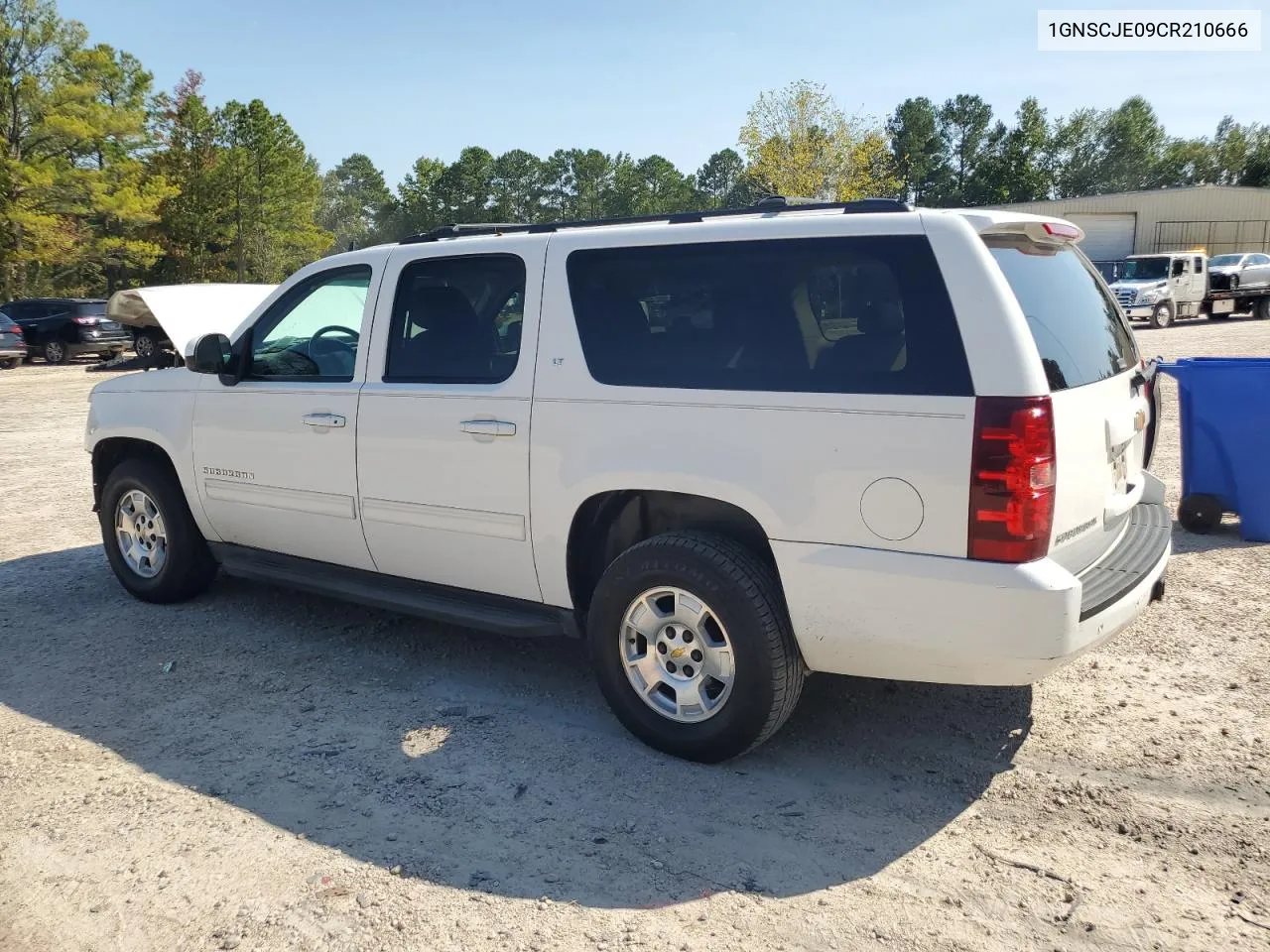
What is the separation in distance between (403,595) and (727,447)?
189cm

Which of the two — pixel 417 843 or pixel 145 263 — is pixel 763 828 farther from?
pixel 145 263

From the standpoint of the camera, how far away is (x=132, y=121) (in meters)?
39.8

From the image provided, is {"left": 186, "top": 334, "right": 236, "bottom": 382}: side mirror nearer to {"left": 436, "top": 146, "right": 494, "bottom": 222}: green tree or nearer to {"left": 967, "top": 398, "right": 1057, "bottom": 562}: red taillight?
{"left": 967, "top": 398, "right": 1057, "bottom": 562}: red taillight

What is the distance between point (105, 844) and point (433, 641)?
2034mm

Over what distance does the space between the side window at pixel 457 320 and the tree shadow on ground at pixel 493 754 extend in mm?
1436

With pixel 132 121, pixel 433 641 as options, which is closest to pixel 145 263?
pixel 132 121

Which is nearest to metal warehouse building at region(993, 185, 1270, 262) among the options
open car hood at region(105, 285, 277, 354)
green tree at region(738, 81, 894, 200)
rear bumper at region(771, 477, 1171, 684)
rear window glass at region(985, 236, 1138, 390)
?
green tree at region(738, 81, 894, 200)

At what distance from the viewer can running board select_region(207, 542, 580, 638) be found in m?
4.29

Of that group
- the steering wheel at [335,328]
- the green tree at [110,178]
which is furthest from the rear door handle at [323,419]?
the green tree at [110,178]

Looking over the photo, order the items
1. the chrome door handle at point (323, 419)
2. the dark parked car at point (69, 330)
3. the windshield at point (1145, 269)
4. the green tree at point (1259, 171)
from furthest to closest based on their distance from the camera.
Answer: the green tree at point (1259, 171), the windshield at point (1145, 269), the dark parked car at point (69, 330), the chrome door handle at point (323, 419)

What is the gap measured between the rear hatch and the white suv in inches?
0.7

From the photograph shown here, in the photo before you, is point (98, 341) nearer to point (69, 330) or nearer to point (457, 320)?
point (69, 330)

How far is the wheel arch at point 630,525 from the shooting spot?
3865mm

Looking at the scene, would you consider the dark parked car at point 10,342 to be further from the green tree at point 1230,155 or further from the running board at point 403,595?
the green tree at point 1230,155
